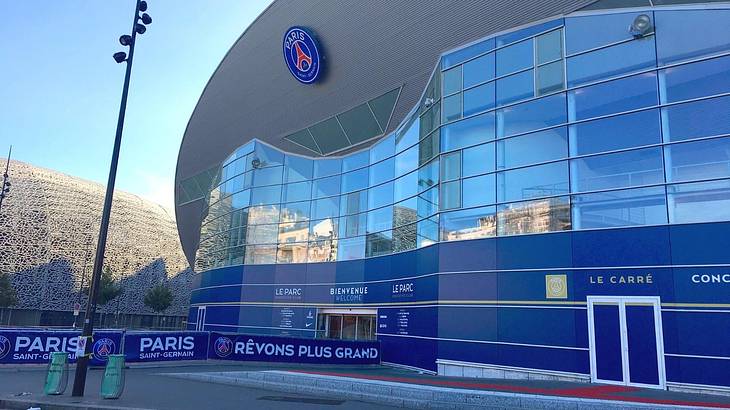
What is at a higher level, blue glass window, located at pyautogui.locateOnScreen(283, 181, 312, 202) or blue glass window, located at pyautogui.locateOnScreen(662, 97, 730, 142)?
blue glass window, located at pyautogui.locateOnScreen(283, 181, 312, 202)

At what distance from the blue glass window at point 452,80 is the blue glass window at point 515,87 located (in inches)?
79.2

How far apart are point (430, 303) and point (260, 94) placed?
19252mm

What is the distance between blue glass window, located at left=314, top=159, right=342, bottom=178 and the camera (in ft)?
101

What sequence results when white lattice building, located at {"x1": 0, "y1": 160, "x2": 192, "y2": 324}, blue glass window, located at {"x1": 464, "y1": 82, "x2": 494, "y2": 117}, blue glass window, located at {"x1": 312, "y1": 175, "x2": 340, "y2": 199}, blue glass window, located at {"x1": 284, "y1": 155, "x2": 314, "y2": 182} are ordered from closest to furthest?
blue glass window, located at {"x1": 464, "y1": 82, "x2": 494, "y2": 117}, blue glass window, located at {"x1": 312, "y1": 175, "x2": 340, "y2": 199}, blue glass window, located at {"x1": 284, "y1": 155, "x2": 314, "y2": 182}, white lattice building, located at {"x1": 0, "y1": 160, "x2": 192, "y2": 324}

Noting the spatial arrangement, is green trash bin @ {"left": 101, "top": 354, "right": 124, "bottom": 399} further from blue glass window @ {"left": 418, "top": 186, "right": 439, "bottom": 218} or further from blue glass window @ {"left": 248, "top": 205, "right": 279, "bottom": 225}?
blue glass window @ {"left": 248, "top": 205, "right": 279, "bottom": 225}

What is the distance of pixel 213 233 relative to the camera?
38188 mm

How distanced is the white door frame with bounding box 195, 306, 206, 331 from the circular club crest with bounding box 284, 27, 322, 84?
17037 millimetres

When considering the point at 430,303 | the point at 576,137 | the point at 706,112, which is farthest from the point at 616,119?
the point at 430,303

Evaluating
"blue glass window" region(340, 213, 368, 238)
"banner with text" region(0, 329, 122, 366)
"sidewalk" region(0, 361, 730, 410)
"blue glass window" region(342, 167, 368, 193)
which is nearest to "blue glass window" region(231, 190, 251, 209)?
"blue glass window" region(342, 167, 368, 193)

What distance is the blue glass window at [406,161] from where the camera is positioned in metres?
24.9

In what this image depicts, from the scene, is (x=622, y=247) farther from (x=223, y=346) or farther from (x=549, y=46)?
(x=223, y=346)

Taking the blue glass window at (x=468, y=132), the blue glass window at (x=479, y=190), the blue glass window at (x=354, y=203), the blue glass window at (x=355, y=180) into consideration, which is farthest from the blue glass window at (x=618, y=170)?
the blue glass window at (x=355, y=180)

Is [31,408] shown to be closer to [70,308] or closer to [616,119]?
[616,119]

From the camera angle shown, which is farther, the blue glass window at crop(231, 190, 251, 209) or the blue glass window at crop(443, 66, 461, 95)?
the blue glass window at crop(231, 190, 251, 209)
